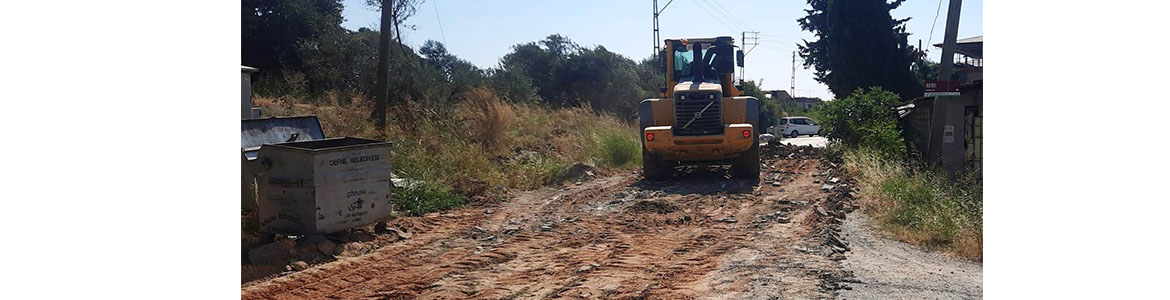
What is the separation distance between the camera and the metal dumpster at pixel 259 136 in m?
8.23

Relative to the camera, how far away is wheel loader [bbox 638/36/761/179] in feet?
42.6

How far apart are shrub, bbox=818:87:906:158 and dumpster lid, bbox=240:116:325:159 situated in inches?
349

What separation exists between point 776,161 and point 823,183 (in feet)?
16.9

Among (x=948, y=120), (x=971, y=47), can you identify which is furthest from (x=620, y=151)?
(x=971, y=47)

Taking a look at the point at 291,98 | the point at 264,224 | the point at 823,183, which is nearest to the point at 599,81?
the point at 291,98

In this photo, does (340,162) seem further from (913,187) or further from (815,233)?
(913,187)

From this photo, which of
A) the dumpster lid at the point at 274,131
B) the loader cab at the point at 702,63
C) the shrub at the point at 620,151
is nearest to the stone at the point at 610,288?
the dumpster lid at the point at 274,131

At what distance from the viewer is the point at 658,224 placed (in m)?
9.48

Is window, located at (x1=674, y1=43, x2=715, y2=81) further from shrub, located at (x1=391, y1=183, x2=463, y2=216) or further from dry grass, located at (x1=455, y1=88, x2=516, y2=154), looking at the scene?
shrub, located at (x1=391, y1=183, x2=463, y2=216)

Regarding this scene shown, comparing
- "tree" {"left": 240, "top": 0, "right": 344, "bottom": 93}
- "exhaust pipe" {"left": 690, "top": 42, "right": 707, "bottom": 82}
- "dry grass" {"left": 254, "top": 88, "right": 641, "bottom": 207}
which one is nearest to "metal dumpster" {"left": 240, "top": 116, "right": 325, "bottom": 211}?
"dry grass" {"left": 254, "top": 88, "right": 641, "bottom": 207}

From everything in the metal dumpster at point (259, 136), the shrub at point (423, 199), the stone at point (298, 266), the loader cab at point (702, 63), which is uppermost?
the loader cab at point (702, 63)

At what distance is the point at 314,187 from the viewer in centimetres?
746

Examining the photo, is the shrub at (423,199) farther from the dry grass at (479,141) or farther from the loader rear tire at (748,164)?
the loader rear tire at (748,164)

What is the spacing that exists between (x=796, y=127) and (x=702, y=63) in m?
27.6
